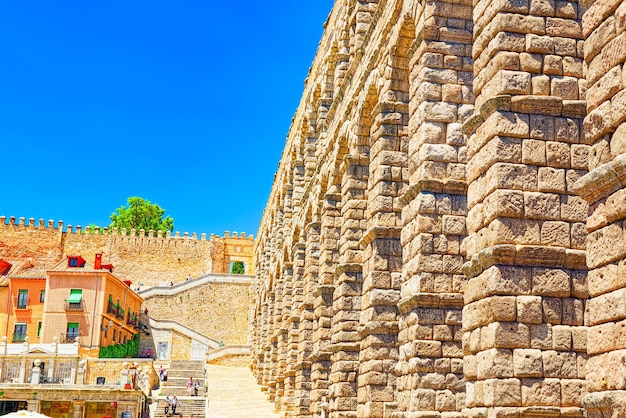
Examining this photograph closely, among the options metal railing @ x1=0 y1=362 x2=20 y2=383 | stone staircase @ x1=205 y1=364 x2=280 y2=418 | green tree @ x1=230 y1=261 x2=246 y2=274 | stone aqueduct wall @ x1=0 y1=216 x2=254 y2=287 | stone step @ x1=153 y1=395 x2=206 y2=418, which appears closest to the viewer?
stone staircase @ x1=205 y1=364 x2=280 y2=418

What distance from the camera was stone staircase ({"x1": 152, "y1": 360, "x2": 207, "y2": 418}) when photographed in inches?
1357

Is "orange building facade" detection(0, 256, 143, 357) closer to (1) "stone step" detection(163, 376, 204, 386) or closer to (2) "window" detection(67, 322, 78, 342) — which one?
(2) "window" detection(67, 322, 78, 342)

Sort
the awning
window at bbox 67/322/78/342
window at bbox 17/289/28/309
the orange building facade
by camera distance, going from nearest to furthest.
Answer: window at bbox 67/322/78/342 → the orange building facade → the awning → window at bbox 17/289/28/309

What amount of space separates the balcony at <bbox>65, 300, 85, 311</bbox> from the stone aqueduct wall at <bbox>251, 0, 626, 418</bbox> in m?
26.8

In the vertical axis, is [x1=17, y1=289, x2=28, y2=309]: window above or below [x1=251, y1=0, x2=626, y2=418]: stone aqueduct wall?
above

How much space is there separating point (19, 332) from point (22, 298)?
6.36ft

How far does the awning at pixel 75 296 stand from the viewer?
43062 mm

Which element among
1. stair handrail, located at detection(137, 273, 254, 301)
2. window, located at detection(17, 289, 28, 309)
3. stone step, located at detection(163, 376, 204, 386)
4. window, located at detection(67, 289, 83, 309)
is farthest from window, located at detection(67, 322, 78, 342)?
stair handrail, located at detection(137, 273, 254, 301)

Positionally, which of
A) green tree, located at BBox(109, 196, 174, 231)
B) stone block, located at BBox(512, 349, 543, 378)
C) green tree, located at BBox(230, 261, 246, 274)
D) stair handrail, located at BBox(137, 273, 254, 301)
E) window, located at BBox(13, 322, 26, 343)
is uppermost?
green tree, located at BBox(109, 196, 174, 231)

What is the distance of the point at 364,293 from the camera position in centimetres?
1426

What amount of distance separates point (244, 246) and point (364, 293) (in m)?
53.2

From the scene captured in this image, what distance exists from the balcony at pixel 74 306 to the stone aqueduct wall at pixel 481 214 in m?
26.8

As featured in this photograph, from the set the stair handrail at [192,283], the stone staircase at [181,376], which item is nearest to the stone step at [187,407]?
the stone staircase at [181,376]

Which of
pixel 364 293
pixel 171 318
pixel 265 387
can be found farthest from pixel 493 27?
pixel 171 318
